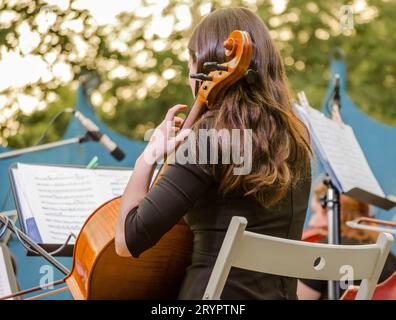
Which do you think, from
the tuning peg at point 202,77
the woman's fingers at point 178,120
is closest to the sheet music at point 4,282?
the woman's fingers at point 178,120

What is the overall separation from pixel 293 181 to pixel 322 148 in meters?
0.69

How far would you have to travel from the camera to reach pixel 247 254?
1310 millimetres

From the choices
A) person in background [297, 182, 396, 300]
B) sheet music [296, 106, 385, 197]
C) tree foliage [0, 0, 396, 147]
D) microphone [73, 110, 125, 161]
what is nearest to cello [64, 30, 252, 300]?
sheet music [296, 106, 385, 197]

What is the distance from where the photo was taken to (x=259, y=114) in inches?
59.6

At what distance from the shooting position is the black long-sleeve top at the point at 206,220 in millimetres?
1408

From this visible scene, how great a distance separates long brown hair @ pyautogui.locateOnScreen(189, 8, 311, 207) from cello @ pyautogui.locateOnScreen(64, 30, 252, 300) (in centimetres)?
6

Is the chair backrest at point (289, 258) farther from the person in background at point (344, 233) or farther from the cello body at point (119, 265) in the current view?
the person in background at point (344, 233)

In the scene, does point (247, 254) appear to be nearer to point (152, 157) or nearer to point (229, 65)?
point (152, 157)

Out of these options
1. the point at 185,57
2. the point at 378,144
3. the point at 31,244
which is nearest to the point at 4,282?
the point at 31,244

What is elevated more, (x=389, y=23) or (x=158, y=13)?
(x=158, y=13)

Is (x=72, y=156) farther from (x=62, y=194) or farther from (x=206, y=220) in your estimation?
(x=206, y=220)

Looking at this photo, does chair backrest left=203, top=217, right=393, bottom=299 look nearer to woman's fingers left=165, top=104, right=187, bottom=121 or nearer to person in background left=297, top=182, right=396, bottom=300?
woman's fingers left=165, top=104, right=187, bottom=121

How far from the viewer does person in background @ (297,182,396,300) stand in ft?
8.55

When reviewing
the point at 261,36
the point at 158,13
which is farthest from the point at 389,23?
the point at 261,36
